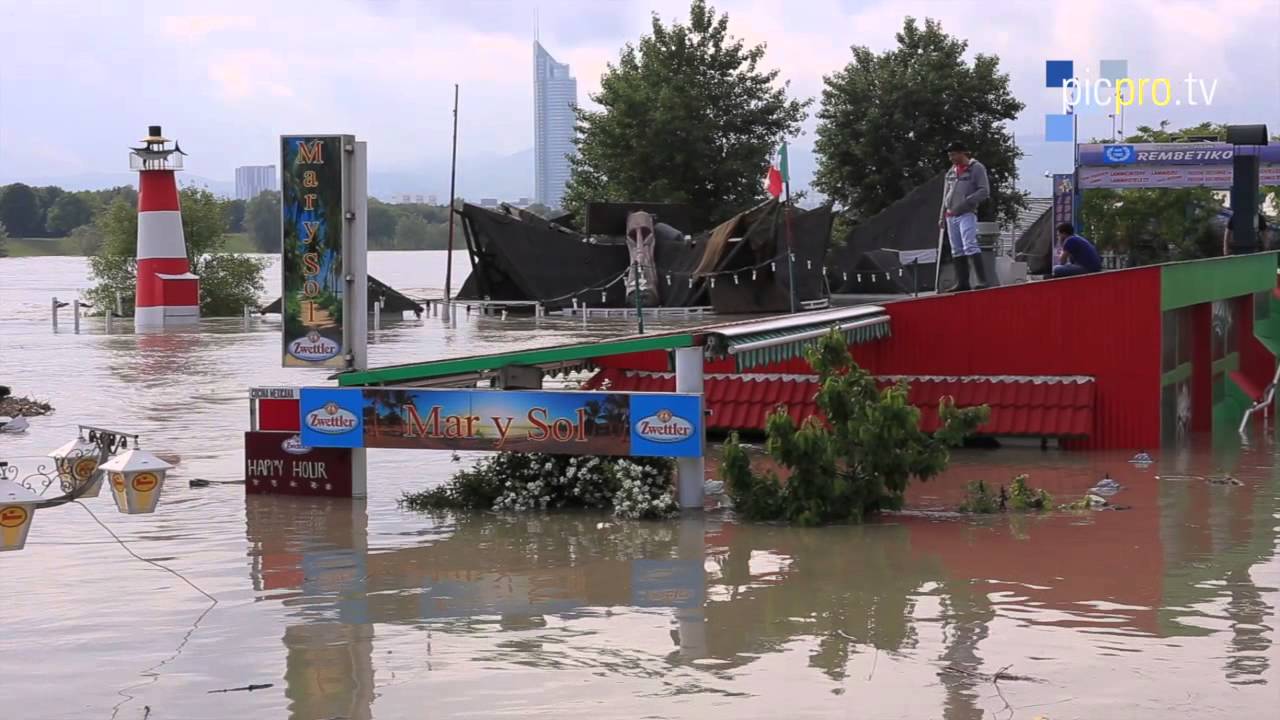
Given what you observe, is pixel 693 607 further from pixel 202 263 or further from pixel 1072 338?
pixel 202 263

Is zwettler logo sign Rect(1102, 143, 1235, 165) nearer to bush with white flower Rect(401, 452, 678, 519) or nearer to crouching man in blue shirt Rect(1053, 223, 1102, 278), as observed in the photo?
crouching man in blue shirt Rect(1053, 223, 1102, 278)

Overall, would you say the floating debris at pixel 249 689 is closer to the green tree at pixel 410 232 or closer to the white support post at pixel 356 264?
the white support post at pixel 356 264

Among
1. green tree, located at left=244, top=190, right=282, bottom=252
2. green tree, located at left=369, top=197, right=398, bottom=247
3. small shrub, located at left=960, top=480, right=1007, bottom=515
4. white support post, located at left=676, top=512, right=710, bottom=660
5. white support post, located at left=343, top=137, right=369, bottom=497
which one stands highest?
green tree, located at left=369, top=197, right=398, bottom=247

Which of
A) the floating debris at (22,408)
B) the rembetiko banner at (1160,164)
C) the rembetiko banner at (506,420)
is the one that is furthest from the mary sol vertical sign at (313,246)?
the rembetiko banner at (1160,164)

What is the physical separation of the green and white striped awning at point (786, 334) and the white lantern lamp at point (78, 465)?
20.1 ft

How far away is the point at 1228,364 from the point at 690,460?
11.6 metres

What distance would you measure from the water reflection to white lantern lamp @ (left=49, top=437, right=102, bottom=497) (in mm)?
1497

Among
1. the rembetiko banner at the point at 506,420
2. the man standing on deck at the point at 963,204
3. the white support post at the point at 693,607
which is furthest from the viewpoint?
the man standing on deck at the point at 963,204

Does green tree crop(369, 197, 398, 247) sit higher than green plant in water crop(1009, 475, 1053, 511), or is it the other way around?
green tree crop(369, 197, 398, 247)

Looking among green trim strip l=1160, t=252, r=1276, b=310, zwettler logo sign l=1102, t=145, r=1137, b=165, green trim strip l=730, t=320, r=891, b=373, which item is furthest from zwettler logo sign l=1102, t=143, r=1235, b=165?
green trim strip l=730, t=320, r=891, b=373

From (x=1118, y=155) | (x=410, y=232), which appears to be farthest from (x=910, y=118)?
(x=410, y=232)

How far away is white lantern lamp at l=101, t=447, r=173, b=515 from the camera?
9.68m

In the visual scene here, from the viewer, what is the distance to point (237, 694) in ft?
28.7

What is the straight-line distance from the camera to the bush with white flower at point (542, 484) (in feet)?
48.6
